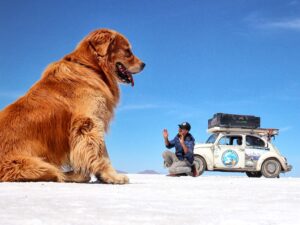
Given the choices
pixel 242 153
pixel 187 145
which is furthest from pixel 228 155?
pixel 187 145

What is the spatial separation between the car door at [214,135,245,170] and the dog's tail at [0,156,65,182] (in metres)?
13.3

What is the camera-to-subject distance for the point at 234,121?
19.3 m

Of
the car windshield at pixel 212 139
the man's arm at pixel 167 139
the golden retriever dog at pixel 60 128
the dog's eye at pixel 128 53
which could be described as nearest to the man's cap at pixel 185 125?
the man's arm at pixel 167 139

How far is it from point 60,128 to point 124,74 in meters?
1.37

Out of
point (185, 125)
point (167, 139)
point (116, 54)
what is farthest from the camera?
point (167, 139)

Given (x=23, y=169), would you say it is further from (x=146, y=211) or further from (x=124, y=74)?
(x=146, y=211)

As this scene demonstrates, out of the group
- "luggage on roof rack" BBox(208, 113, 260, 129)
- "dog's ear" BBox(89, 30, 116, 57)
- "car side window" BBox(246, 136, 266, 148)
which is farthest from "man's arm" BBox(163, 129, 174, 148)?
"car side window" BBox(246, 136, 266, 148)

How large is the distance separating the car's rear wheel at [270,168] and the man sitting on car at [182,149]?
23.9 ft

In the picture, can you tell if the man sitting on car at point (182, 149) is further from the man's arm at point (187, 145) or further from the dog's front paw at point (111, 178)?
the dog's front paw at point (111, 178)

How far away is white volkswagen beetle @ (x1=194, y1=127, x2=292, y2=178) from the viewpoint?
18.1 meters

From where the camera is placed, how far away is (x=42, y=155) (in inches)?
218

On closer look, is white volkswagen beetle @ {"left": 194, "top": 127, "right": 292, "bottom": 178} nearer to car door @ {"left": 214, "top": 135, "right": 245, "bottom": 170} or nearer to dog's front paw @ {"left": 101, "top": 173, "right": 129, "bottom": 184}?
car door @ {"left": 214, "top": 135, "right": 245, "bottom": 170}

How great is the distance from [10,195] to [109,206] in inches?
39.8

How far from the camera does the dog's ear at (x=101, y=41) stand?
20.1ft
